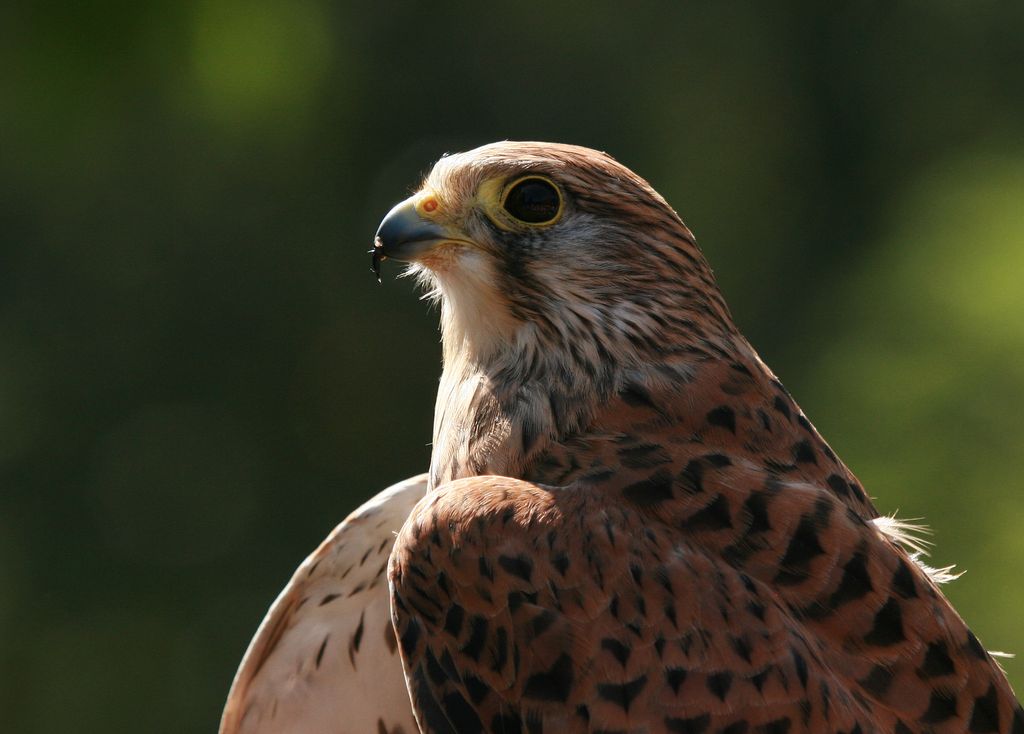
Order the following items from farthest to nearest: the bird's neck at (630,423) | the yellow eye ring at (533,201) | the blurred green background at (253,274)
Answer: the blurred green background at (253,274)
the yellow eye ring at (533,201)
the bird's neck at (630,423)

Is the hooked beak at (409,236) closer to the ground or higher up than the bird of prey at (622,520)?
higher up

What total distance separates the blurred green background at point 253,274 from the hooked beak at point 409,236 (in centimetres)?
434

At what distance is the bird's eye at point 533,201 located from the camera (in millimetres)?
2656

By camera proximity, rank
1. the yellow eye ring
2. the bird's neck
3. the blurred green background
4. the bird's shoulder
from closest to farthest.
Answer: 1. the bird's shoulder
2. the bird's neck
3. the yellow eye ring
4. the blurred green background

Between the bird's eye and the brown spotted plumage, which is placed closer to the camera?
the brown spotted plumage

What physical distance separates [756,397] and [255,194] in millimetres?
6158

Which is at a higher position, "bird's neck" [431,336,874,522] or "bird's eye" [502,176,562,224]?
"bird's eye" [502,176,562,224]

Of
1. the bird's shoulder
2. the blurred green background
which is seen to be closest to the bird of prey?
the bird's shoulder

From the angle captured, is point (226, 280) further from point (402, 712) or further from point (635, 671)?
point (635, 671)

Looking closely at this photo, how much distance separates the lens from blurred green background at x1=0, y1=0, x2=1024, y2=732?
757cm

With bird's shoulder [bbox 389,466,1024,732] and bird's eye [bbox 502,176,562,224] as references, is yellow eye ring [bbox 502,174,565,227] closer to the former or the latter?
bird's eye [bbox 502,176,562,224]

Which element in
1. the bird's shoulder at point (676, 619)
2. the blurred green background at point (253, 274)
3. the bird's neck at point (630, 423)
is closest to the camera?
the bird's shoulder at point (676, 619)

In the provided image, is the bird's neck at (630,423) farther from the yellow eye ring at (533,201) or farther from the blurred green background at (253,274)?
the blurred green background at (253,274)

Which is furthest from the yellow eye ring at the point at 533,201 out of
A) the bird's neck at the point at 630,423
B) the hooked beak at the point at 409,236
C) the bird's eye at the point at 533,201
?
the bird's neck at the point at 630,423
